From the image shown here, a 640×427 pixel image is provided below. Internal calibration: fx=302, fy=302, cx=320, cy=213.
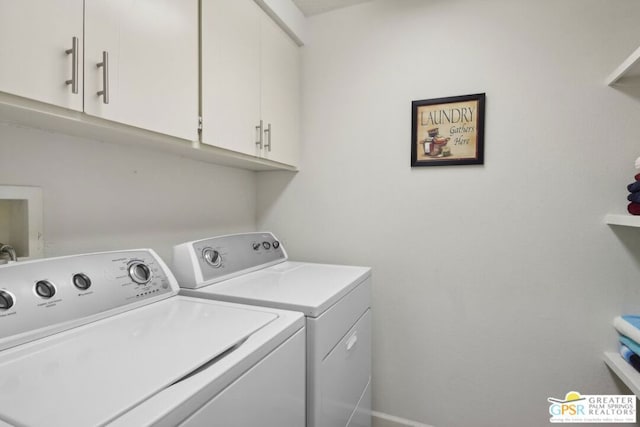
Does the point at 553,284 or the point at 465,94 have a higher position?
the point at 465,94

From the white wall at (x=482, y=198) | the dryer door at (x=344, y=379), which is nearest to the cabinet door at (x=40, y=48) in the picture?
the dryer door at (x=344, y=379)

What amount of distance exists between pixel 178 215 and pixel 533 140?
5.57 ft

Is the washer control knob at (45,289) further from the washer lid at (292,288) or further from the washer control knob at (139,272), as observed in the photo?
the washer lid at (292,288)

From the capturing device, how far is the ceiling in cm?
168

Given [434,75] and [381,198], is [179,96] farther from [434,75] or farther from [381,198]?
[434,75]

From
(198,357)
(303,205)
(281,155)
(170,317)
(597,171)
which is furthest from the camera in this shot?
(303,205)

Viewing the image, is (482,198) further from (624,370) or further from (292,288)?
(292,288)

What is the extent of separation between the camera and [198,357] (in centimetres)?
59

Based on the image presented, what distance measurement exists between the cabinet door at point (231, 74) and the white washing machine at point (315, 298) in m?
0.46

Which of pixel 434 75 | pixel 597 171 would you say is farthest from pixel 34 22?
pixel 597 171

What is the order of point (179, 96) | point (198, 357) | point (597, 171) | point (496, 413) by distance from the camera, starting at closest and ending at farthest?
point (198, 357) < point (179, 96) < point (597, 171) < point (496, 413)

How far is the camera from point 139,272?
3.14ft

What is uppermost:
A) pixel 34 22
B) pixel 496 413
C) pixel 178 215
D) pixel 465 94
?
pixel 465 94

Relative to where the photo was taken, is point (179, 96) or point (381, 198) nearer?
point (179, 96)
